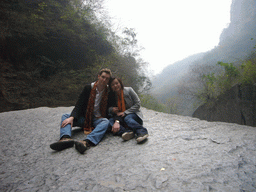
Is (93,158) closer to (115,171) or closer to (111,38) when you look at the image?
(115,171)

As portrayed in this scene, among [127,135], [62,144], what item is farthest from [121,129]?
[62,144]

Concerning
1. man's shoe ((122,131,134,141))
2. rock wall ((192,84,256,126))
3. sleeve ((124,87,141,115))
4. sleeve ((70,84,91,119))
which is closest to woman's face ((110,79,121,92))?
sleeve ((124,87,141,115))

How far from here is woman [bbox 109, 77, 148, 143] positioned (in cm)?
221

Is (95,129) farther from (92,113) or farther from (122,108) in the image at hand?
Result: (122,108)

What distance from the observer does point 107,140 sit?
82.6 inches

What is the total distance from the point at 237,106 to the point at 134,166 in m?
8.94

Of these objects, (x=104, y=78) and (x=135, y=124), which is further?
(x=104, y=78)

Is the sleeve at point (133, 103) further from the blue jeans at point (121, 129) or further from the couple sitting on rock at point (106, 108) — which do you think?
the blue jeans at point (121, 129)

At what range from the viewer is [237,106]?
24.7 ft

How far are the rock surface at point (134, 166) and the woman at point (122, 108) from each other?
0.26m

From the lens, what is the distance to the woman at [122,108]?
7.26 feet

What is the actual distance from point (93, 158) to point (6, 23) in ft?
24.5

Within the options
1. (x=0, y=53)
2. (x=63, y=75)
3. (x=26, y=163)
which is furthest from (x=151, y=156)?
(x=0, y=53)

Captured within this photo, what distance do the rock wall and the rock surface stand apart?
22.3 ft
